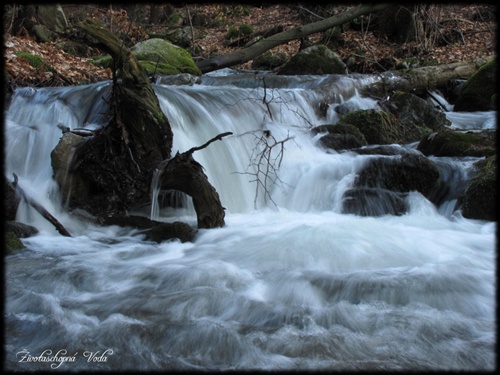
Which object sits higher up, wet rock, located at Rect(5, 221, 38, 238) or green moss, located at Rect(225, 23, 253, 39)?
green moss, located at Rect(225, 23, 253, 39)

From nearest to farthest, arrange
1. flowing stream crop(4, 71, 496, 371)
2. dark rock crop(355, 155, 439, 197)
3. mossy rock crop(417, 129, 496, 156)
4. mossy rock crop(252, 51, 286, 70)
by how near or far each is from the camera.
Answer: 1. flowing stream crop(4, 71, 496, 371)
2. dark rock crop(355, 155, 439, 197)
3. mossy rock crop(417, 129, 496, 156)
4. mossy rock crop(252, 51, 286, 70)

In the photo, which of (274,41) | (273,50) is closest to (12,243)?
(274,41)

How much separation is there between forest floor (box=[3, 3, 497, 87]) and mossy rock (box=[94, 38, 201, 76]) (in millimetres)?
1024

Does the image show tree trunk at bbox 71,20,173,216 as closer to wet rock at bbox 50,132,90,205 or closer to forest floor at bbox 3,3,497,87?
wet rock at bbox 50,132,90,205

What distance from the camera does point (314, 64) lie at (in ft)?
42.3

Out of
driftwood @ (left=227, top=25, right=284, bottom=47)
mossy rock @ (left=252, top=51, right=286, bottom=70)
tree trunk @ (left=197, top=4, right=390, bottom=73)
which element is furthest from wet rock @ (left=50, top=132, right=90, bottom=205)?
driftwood @ (left=227, top=25, right=284, bottom=47)

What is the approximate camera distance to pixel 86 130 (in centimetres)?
595

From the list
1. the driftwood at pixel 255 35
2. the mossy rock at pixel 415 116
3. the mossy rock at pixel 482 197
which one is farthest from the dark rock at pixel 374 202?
the driftwood at pixel 255 35

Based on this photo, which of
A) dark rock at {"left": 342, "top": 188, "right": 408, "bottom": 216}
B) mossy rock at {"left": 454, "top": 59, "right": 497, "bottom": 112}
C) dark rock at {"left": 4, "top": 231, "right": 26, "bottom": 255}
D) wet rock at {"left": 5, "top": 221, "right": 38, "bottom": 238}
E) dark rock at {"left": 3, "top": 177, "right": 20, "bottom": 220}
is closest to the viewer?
dark rock at {"left": 4, "top": 231, "right": 26, "bottom": 255}

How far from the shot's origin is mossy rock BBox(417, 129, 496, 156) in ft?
24.8

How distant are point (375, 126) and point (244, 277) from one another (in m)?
5.18

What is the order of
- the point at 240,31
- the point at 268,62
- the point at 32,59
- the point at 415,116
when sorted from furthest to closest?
the point at 240,31 → the point at 268,62 → the point at 415,116 → the point at 32,59

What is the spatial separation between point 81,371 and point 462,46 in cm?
1519

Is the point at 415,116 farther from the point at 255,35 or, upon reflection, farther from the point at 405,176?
the point at 255,35
